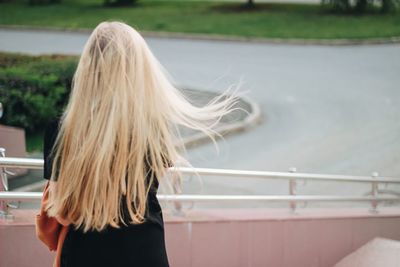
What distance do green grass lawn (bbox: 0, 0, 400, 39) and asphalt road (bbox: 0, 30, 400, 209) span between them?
1461mm

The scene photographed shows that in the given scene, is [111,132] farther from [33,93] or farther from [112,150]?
[33,93]

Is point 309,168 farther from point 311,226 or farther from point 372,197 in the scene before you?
point 311,226

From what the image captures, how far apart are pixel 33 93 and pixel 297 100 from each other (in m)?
7.04

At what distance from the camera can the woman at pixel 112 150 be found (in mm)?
2385

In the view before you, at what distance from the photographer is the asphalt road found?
12273 millimetres

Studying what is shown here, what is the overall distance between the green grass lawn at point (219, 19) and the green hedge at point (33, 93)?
1184 cm

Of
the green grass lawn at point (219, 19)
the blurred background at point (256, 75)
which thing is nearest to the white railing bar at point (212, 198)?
the blurred background at point (256, 75)

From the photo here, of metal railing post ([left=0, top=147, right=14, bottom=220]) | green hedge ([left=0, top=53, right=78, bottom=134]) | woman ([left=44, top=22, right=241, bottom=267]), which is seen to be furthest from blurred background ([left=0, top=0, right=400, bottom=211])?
woman ([left=44, top=22, right=241, bottom=267])

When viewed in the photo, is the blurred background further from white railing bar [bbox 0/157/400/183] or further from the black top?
the black top

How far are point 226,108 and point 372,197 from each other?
4262mm

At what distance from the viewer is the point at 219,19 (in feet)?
90.6

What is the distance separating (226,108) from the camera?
2828 millimetres

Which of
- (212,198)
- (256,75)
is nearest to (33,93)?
(212,198)

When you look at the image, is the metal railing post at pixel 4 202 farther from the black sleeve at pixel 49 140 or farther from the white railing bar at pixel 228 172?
the black sleeve at pixel 49 140
